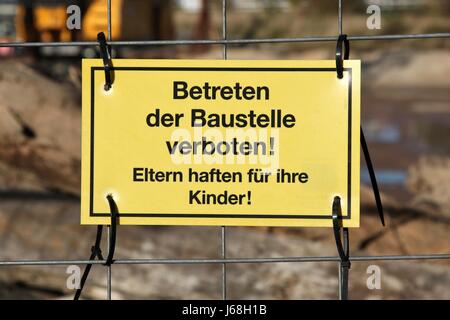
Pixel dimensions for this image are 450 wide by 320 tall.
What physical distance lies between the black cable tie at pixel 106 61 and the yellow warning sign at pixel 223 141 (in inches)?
0.6

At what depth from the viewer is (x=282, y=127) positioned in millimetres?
2250

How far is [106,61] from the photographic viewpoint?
88.2 inches

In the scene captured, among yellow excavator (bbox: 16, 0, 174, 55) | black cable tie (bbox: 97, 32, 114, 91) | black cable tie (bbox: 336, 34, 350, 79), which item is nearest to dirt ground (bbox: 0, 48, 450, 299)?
black cable tie (bbox: 97, 32, 114, 91)

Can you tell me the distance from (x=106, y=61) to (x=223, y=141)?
36cm

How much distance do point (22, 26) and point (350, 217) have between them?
1615 centimetres

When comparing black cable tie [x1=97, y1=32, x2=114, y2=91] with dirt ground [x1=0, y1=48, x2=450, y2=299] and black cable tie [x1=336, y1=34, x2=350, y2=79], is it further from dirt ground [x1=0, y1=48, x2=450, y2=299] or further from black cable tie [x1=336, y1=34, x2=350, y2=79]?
dirt ground [x1=0, y1=48, x2=450, y2=299]

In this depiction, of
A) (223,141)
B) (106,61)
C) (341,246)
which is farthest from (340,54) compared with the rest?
(106,61)

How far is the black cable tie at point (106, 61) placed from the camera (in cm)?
224

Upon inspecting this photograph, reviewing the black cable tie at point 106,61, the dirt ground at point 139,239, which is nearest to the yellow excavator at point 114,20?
the dirt ground at point 139,239

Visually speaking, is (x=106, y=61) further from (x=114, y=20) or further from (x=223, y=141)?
(x=114, y=20)

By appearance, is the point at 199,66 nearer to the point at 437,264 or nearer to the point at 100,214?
the point at 100,214

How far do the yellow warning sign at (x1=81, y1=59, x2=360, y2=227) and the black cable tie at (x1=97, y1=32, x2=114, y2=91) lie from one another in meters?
0.02

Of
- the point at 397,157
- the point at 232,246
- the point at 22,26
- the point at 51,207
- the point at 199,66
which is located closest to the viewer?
the point at 199,66
